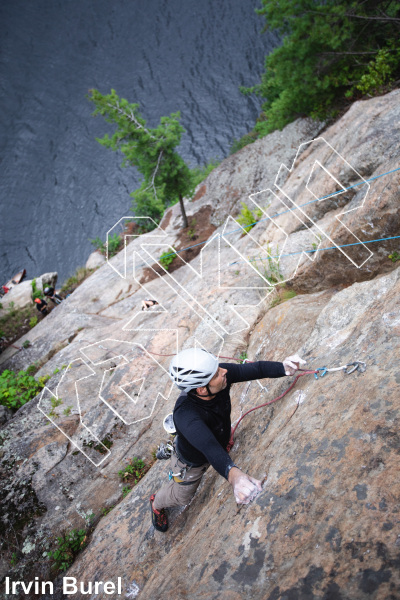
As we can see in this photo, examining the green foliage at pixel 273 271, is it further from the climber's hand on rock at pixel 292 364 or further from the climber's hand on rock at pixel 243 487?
the climber's hand on rock at pixel 243 487

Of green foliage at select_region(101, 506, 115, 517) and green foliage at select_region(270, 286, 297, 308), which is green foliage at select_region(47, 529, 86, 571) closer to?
green foliage at select_region(101, 506, 115, 517)

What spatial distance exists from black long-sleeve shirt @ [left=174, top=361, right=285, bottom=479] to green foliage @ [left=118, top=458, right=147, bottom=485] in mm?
3022

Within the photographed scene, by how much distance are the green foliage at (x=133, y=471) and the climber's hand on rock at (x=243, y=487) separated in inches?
161

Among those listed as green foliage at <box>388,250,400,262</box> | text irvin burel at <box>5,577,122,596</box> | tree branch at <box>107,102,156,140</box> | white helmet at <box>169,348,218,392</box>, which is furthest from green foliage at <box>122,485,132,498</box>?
tree branch at <box>107,102,156,140</box>

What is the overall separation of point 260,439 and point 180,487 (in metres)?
1.18

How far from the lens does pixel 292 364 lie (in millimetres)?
3480

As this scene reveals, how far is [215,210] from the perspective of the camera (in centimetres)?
2141

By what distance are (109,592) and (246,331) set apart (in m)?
4.63

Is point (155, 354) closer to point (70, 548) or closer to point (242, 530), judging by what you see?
point (70, 548)

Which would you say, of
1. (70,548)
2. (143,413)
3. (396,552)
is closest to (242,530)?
(396,552)

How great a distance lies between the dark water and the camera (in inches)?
1358

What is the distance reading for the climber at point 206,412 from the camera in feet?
9.60

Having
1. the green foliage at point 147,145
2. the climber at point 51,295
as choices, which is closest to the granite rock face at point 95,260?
the climber at point 51,295

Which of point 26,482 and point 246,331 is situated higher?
point 26,482
